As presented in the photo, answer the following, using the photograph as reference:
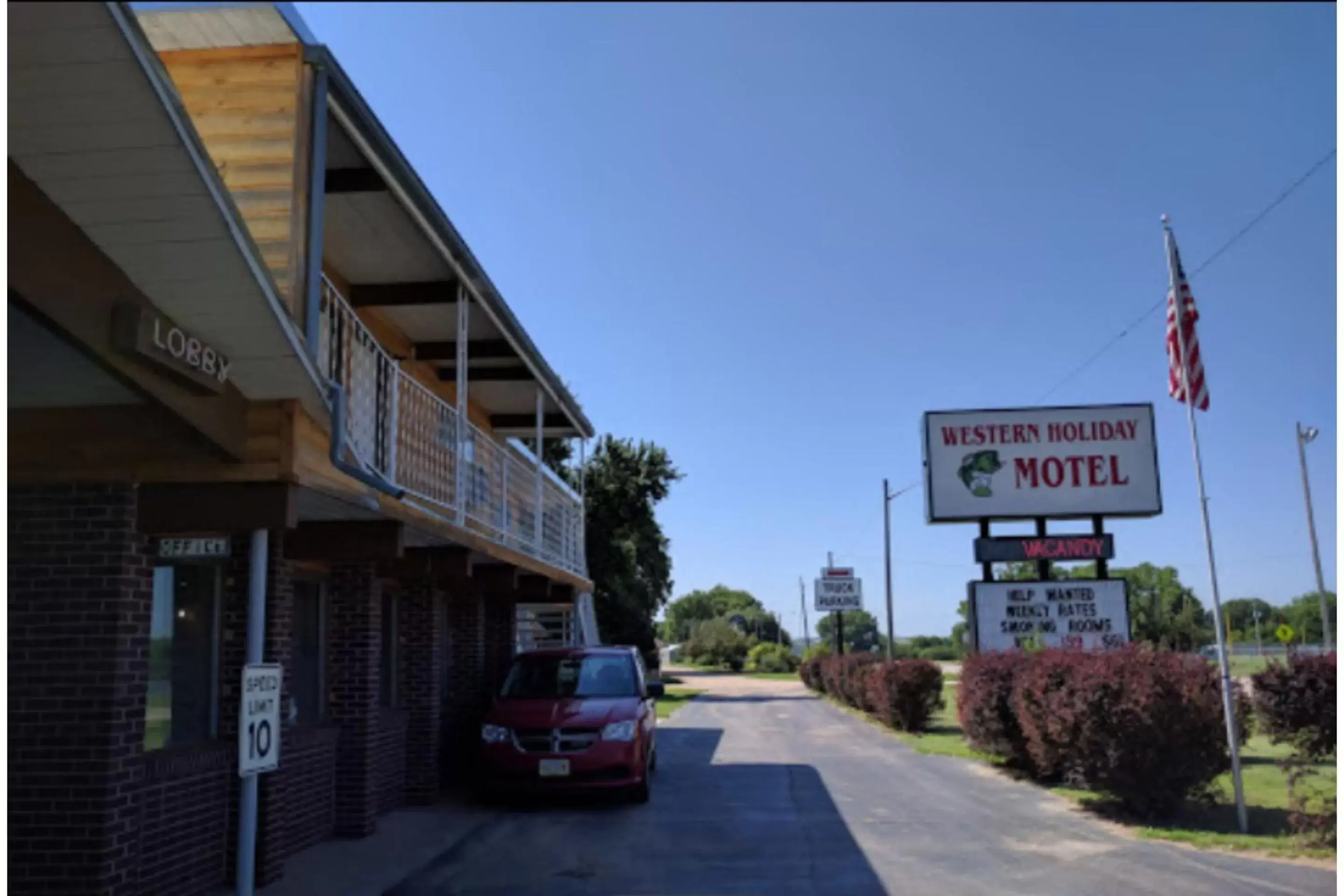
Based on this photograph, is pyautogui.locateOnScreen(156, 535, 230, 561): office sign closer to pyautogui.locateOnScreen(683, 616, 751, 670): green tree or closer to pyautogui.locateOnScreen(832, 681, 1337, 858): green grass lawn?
pyautogui.locateOnScreen(832, 681, 1337, 858): green grass lawn

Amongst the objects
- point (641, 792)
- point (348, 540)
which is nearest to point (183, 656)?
point (348, 540)

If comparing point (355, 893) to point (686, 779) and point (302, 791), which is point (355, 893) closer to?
point (302, 791)

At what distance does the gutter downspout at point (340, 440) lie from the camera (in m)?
7.07

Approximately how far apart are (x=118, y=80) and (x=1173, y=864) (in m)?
9.12

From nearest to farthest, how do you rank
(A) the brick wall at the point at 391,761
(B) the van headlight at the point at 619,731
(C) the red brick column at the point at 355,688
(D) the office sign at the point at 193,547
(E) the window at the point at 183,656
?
(D) the office sign at the point at 193,547
(E) the window at the point at 183,656
(C) the red brick column at the point at 355,688
(A) the brick wall at the point at 391,761
(B) the van headlight at the point at 619,731

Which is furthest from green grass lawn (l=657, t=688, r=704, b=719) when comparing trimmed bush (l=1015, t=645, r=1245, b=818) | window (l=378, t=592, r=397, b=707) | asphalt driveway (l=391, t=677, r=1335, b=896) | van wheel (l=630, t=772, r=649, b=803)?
trimmed bush (l=1015, t=645, r=1245, b=818)

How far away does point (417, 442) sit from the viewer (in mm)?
10445

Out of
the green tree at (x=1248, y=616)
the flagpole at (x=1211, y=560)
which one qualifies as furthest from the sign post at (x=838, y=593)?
the green tree at (x=1248, y=616)

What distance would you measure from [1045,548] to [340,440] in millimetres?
17759

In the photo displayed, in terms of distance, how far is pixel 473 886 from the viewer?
8633 millimetres

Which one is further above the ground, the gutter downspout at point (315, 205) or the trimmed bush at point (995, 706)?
the gutter downspout at point (315, 205)

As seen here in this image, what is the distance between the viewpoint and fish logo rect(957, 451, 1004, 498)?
77.7ft

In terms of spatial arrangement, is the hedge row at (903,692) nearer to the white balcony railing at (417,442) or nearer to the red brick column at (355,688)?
the white balcony railing at (417,442)

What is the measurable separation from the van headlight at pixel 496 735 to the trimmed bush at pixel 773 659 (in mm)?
64657
